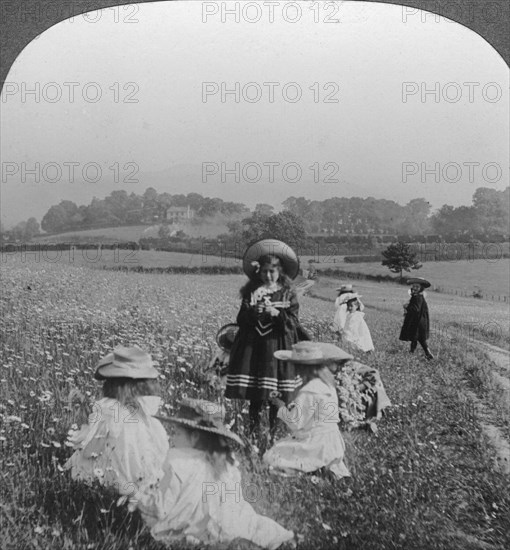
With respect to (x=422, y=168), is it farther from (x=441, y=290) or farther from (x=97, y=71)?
(x=97, y=71)

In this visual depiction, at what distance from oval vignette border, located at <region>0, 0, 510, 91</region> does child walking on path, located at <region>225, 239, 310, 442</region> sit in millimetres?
1104

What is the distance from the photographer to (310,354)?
9.25ft

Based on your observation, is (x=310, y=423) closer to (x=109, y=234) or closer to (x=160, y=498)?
(x=160, y=498)

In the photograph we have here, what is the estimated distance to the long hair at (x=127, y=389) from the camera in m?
2.78

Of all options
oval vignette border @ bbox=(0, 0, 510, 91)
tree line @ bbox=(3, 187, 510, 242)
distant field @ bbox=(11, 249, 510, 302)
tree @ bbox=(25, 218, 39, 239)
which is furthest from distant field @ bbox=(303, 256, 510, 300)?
tree @ bbox=(25, 218, 39, 239)

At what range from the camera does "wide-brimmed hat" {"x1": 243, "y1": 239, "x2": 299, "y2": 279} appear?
9.20 ft

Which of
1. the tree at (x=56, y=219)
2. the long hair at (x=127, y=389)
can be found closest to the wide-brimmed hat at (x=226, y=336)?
the long hair at (x=127, y=389)

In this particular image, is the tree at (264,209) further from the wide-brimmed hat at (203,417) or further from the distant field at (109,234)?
the wide-brimmed hat at (203,417)

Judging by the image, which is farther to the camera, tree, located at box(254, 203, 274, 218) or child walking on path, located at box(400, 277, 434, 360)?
child walking on path, located at box(400, 277, 434, 360)

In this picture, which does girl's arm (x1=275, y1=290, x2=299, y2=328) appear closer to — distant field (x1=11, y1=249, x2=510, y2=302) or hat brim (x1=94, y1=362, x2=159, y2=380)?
distant field (x1=11, y1=249, x2=510, y2=302)

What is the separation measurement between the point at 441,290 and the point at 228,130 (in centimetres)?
106

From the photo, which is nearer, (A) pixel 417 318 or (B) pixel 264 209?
(B) pixel 264 209

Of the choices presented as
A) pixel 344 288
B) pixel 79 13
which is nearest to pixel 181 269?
pixel 344 288

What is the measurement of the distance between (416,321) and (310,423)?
2.02 ft
